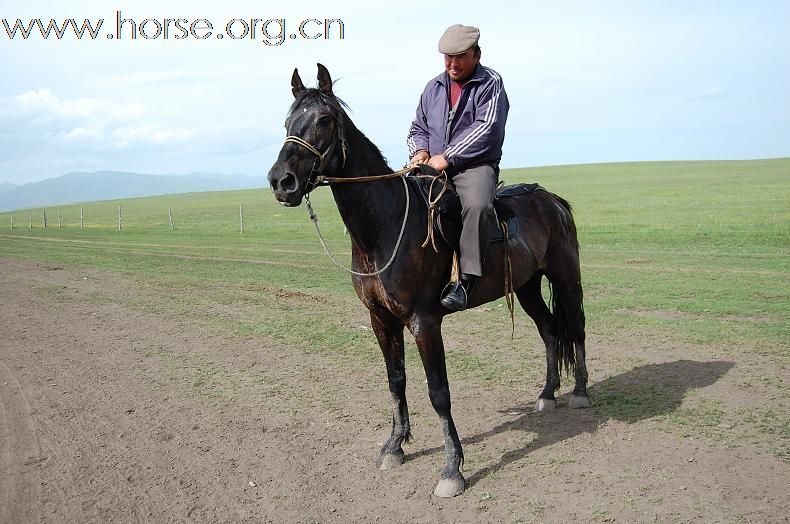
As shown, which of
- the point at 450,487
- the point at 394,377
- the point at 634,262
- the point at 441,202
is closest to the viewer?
the point at 450,487

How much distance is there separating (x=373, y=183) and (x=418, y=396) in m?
3.22

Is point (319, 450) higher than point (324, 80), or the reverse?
point (324, 80)

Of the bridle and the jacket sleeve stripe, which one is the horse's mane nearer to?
the bridle

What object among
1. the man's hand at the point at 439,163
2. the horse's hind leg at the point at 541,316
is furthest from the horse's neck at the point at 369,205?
the horse's hind leg at the point at 541,316

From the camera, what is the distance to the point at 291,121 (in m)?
4.83

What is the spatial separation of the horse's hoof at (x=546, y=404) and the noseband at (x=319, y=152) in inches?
142

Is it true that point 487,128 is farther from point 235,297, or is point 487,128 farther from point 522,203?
point 235,297

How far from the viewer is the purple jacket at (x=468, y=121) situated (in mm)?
5488

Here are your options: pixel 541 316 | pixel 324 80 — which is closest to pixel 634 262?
pixel 541 316

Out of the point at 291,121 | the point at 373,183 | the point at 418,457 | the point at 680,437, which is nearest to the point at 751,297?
the point at 680,437

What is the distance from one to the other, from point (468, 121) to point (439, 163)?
49 centimetres

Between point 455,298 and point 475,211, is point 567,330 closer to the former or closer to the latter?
point 455,298

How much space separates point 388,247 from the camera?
535 cm

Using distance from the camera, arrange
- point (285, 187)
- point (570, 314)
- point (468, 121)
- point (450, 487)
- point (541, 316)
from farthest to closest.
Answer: point (541, 316) → point (570, 314) → point (468, 121) → point (450, 487) → point (285, 187)
